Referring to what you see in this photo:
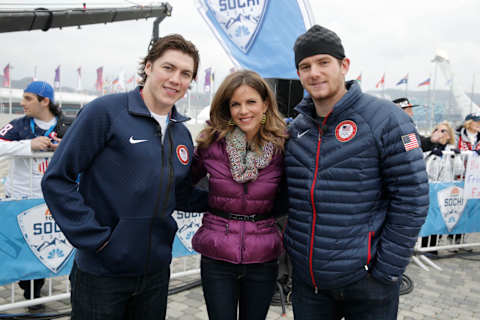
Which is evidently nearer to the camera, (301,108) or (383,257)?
(383,257)

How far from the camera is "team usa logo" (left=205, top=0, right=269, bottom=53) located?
440 cm

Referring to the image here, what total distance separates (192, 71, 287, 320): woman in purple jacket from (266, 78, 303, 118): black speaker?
2603 mm

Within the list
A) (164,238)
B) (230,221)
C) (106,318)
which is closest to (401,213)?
(230,221)

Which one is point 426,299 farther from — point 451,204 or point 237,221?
point 237,221

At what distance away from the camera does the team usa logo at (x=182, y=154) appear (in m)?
2.02

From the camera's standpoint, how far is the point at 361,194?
5.89 feet

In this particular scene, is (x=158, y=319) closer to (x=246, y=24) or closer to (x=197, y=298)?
(x=197, y=298)

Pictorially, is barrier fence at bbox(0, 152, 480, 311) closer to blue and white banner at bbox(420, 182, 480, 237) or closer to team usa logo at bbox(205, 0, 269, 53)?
blue and white banner at bbox(420, 182, 480, 237)

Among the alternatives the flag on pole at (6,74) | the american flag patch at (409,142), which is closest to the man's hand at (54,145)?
the american flag patch at (409,142)

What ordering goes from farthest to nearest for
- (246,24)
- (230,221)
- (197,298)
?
(246,24) < (197,298) < (230,221)

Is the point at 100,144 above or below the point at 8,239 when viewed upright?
above

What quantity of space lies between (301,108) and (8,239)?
2.82 metres

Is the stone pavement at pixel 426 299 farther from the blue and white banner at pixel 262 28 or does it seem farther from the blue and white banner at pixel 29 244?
the blue and white banner at pixel 262 28

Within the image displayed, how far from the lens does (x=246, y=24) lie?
4484 mm
